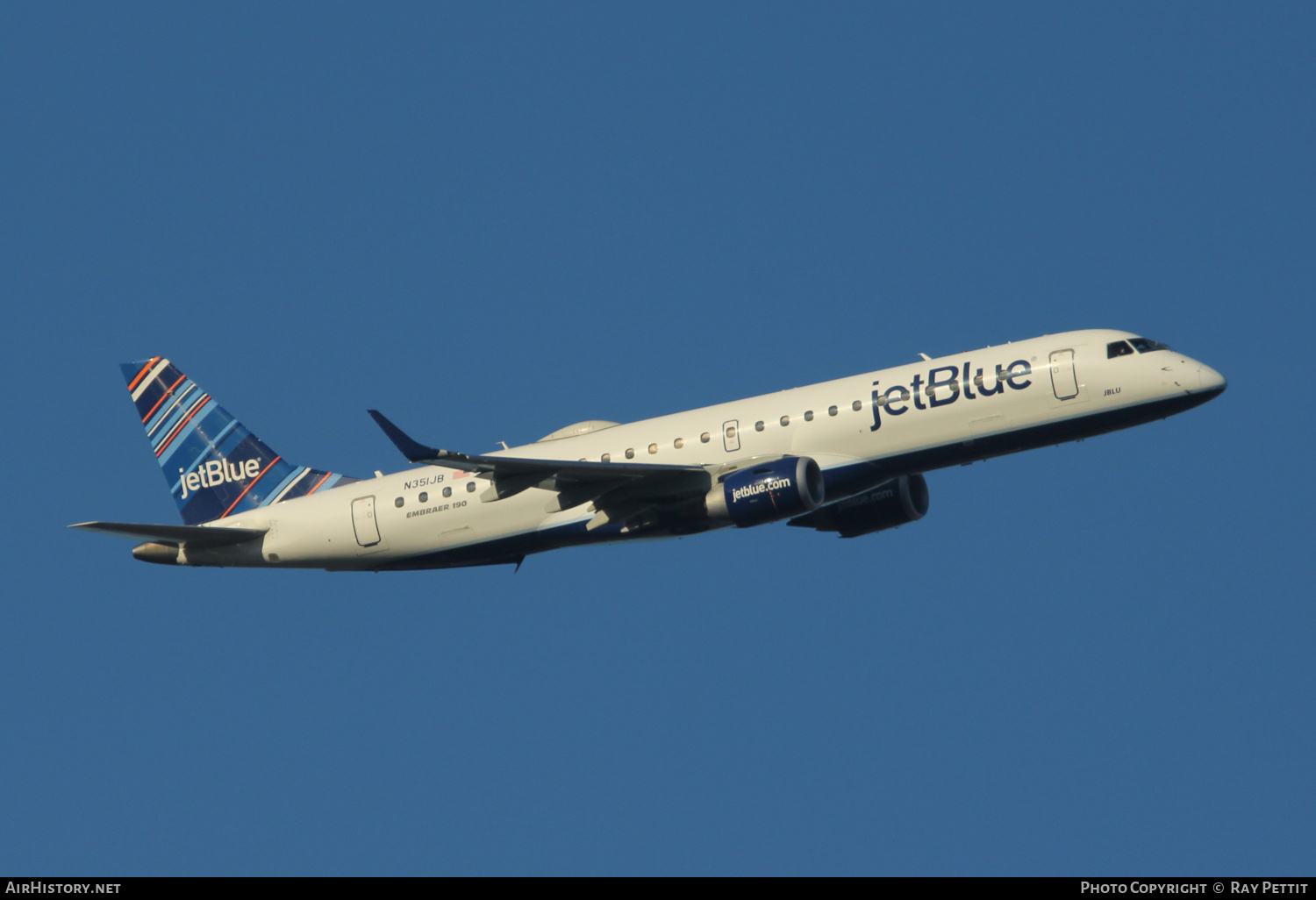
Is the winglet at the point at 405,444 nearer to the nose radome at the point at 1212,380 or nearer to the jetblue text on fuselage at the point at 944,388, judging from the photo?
the jetblue text on fuselage at the point at 944,388

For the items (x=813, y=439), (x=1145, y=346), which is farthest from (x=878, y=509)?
(x=1145, y=346)

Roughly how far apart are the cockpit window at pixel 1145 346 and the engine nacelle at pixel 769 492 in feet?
32.7

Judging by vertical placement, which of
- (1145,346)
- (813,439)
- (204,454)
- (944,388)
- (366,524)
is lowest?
(366,524)

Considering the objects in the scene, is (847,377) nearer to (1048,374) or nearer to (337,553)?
(1048,374)

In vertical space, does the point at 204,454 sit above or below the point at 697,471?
above

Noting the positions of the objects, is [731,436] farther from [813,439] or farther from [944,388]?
[944,388]

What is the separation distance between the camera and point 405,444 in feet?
137

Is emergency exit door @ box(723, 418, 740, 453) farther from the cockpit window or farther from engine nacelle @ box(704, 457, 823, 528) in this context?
the cockpit window

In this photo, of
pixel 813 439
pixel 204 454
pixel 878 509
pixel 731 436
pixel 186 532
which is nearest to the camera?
pixel 813 439

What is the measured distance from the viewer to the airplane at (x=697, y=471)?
45.3m

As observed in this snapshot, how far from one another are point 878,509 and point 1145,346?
35.2ft
